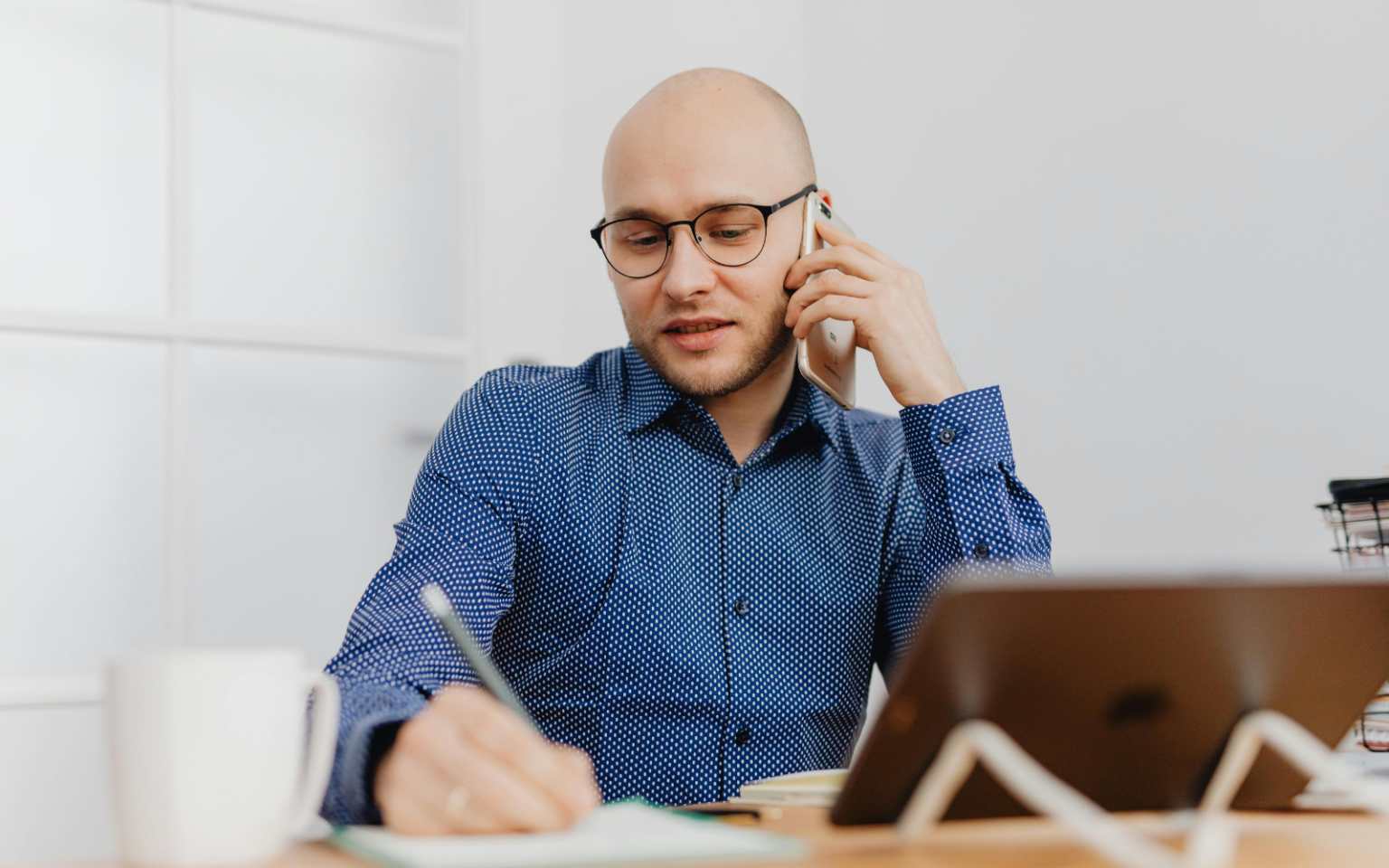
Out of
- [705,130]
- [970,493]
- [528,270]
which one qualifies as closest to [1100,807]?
[970,493]

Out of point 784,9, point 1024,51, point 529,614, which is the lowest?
point 529,614

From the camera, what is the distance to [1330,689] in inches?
26.2

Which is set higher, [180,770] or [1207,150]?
[1207,150]

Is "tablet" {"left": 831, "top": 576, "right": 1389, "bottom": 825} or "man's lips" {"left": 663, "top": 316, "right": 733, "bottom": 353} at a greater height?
"man's lips" {"left": 663, "top": 316, "right": 733, "bottom": 353}

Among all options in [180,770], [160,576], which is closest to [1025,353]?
[160,576]

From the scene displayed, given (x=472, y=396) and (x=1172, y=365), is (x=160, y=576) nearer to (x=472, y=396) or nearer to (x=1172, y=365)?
(x=472, y=396)

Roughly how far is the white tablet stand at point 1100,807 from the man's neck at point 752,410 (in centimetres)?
80

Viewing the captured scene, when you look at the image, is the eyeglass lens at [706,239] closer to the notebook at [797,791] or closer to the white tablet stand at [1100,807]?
the notebook at [797,791]

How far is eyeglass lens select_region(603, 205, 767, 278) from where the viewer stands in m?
1.33

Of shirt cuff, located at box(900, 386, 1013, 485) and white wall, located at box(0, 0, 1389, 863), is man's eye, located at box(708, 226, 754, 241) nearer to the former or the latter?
shirt cuff, located at box(900, 386, 1013, 485)

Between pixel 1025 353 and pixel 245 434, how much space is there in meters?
1.20

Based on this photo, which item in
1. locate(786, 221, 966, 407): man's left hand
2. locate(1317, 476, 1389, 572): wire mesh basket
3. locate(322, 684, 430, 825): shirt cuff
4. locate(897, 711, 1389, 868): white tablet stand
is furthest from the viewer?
locate(786, 221, 966, 407): man's left hand

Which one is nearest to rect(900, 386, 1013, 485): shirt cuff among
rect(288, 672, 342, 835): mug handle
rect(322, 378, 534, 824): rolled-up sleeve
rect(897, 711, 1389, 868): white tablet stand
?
rect(322, 378, 534, 824): rolled-up sleeve

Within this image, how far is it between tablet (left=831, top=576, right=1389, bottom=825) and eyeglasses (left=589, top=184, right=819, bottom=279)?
0.82m
